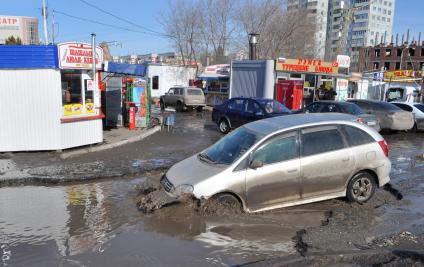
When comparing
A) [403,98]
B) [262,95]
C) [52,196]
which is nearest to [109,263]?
[52,196]

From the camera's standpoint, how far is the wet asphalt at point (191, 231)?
468 cm

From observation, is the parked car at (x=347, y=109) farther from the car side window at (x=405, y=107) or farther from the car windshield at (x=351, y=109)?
the car side window at (x=405, y=107)

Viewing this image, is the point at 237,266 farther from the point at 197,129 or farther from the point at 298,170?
the point at 197,129

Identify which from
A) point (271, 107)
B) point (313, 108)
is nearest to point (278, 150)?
point (271, 107)

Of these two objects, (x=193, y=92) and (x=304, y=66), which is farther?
(x=193, y=92)

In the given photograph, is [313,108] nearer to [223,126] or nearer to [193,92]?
[223,126]

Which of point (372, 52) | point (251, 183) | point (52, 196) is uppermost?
point (372, 52)

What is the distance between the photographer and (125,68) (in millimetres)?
14477

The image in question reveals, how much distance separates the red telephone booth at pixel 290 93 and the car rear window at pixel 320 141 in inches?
650

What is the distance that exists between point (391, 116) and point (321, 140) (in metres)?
11.4

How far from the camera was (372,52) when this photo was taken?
342 ft

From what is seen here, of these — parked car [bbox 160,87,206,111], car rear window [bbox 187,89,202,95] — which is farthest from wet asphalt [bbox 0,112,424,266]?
car rear window [bbox 187,89,202,95]

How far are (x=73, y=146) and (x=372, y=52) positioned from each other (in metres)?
106

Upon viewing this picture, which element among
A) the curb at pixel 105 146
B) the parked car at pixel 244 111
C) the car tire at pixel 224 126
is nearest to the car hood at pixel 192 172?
the curb at pixel 105 146
